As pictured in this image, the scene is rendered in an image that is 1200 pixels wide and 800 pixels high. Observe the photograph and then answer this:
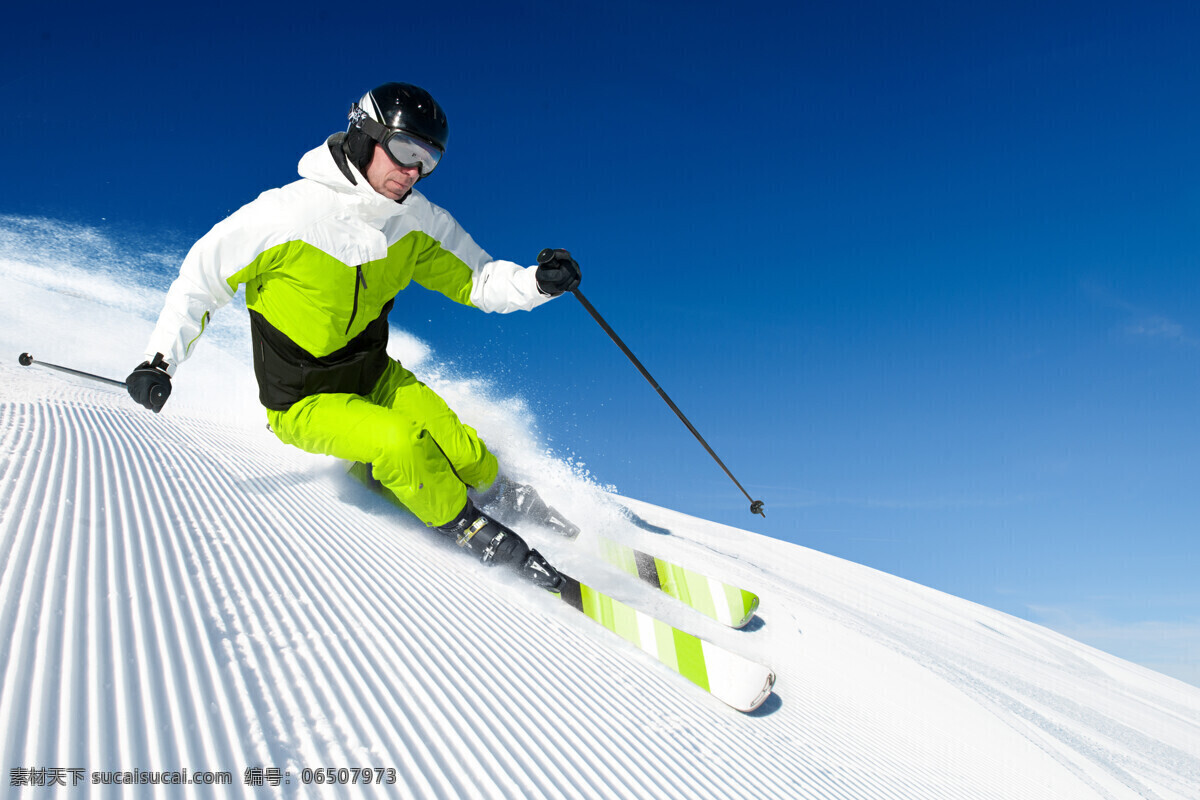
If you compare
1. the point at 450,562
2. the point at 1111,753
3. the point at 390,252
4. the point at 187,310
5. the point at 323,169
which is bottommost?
the point at 1111,753

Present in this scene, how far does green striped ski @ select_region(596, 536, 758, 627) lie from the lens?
357 cm

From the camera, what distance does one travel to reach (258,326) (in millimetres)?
3311

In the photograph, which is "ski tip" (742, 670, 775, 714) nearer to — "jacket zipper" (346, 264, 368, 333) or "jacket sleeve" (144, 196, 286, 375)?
"jacket zipper" (346, 264, 368, 333)

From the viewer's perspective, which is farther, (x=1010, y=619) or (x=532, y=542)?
(x=1010, y=619)

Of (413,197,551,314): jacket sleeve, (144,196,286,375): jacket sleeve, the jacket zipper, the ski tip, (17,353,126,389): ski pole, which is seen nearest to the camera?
the ski tip

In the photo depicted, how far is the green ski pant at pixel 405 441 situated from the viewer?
296 centimetres

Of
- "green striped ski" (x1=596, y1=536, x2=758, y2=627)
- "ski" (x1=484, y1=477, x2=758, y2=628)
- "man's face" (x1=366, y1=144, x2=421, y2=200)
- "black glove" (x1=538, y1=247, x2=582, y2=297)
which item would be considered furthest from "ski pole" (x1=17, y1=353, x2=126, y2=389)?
"green striped ski" (x1=596, y1=536, x2=758, y2=627)

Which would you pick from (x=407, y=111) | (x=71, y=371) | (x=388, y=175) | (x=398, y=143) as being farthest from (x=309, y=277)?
(x=71, y=371)

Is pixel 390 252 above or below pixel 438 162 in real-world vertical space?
below

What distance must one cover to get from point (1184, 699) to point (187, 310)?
876cm

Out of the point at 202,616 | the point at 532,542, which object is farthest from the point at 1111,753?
the point at 202,616

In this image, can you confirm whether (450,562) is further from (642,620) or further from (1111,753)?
(1111,753)

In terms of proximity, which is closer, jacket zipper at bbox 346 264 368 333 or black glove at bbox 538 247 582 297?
jacket zipper at bbox 346 264 368 333

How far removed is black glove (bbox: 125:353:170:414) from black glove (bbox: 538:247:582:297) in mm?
1869
